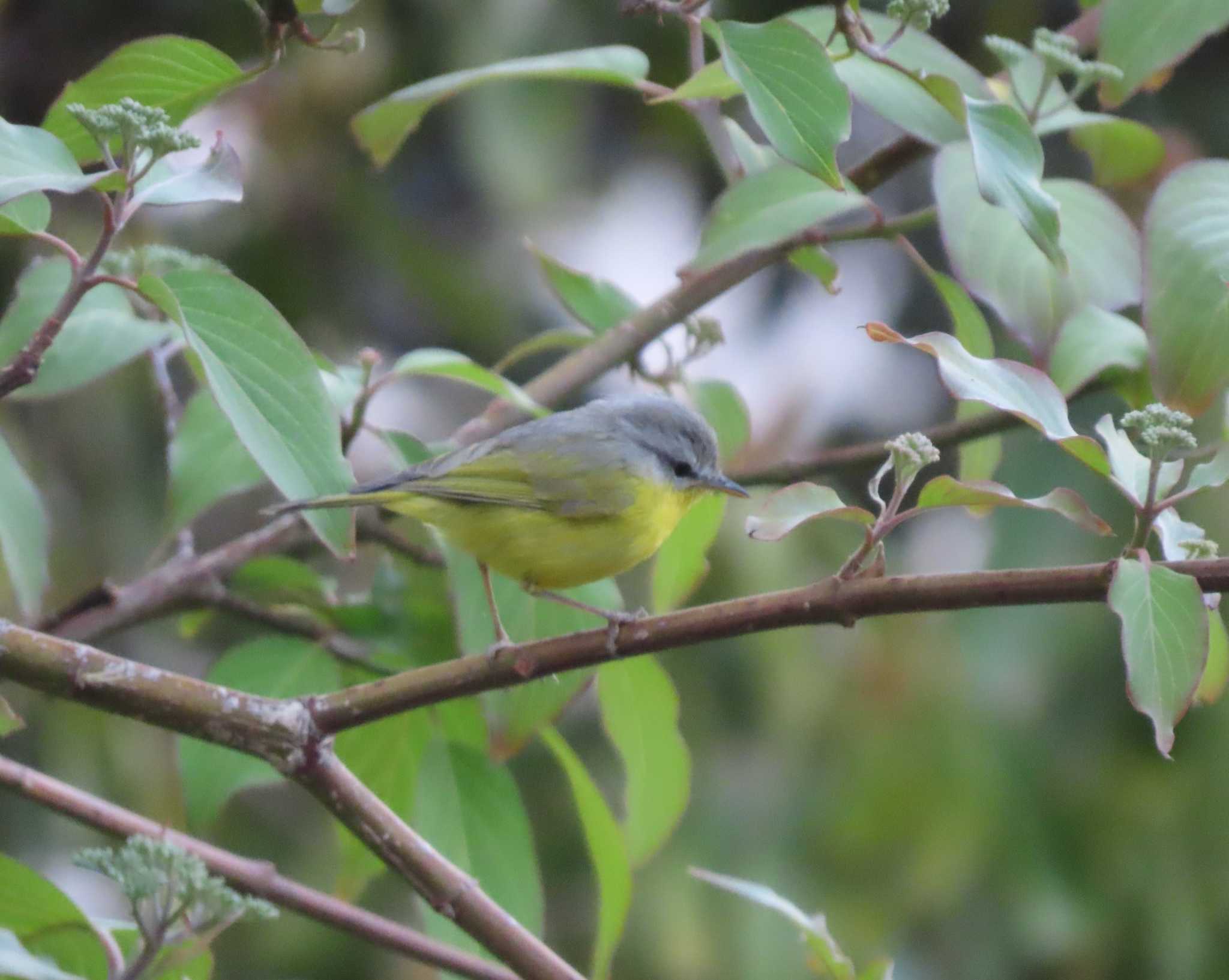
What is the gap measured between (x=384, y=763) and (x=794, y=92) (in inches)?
45.1

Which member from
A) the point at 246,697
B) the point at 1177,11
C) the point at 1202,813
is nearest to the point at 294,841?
the point at 1202,813

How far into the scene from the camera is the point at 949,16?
587 centimetres

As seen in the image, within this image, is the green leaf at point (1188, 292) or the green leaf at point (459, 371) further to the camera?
the green leaf at point (459, 371)

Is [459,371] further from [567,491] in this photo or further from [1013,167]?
[1013,167]

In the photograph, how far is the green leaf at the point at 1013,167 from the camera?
4.58 ft

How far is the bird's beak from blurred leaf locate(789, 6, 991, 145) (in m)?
0.70

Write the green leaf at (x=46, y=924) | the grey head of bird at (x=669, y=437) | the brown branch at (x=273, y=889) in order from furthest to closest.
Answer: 1. the grey head of bird at (x=669, y=437)
2. the brown branch at (x=273, y=889)
3. the green leaf at (x=46, y=924)

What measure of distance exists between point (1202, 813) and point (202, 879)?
3.95 meters

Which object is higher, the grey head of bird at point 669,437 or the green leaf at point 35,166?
the green leaf at point 35,166

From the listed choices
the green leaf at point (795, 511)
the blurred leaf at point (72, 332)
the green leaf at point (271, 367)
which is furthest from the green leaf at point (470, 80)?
the green leaf at point (795, 511)

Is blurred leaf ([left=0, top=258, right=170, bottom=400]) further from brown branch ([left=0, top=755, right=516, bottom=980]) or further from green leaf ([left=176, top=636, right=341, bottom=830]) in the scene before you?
brown branch ([left=0, top=755, right=516, bottom=980])

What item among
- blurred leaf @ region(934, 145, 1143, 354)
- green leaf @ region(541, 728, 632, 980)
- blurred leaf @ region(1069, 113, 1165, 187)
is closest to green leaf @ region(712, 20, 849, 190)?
blurred leaf @ region(934, 145, 1143, 354)

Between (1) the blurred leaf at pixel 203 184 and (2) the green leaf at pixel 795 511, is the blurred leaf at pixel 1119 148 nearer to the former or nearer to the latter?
(2) the green leaf at pixel 795 511

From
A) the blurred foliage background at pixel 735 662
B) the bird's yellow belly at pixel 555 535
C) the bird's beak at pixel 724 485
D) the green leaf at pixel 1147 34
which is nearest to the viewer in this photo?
the green leaf at pixel 1147 34
